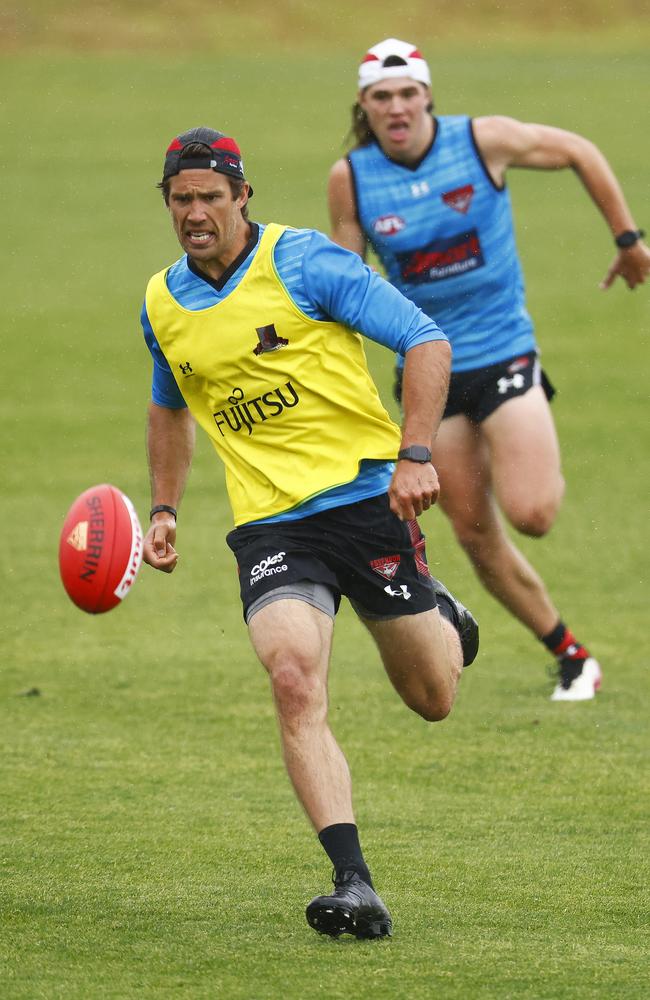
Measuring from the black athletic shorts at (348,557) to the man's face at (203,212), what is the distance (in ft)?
2.76

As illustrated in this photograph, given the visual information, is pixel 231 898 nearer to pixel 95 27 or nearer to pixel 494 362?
pixel 494 362

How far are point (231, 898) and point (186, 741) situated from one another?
7.72 feet

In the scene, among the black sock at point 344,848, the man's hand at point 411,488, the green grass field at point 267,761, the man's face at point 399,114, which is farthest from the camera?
the man's face at point 399,114

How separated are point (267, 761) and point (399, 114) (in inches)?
115

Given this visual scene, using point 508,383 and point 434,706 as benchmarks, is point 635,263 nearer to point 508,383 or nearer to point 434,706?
point 508,383

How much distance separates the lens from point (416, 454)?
5.23m

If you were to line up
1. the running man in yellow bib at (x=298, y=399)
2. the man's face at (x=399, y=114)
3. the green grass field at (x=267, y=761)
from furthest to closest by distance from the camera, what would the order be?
1. the man's face at (x=399, y=114)
2. the running man in yellow bib at (x=298, y=399)
3. the green grass field at (x=267, y=761)

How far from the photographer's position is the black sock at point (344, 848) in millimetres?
5016

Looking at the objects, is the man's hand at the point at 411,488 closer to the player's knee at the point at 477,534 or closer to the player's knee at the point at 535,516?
the player's knee at the point at 535,516

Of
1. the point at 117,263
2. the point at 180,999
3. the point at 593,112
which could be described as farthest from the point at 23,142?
the point at 180,999

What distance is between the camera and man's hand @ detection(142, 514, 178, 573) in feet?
19.0

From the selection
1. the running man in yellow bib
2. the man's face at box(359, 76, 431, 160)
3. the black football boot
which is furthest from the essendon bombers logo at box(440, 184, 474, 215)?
the black football boot

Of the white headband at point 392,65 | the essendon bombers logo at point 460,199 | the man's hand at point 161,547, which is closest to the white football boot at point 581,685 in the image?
the essendon bombers logo at point 460,199

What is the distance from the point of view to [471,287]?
838 centimetres
